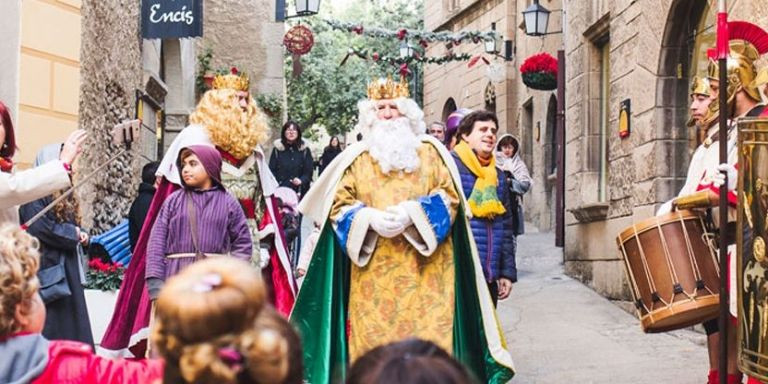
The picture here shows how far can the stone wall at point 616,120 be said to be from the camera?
10.4m

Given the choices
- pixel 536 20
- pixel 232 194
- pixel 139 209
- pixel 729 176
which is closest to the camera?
pixel 729 176

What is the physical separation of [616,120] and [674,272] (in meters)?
6.18

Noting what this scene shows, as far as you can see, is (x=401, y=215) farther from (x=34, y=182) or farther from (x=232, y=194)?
(x=34, y=182)

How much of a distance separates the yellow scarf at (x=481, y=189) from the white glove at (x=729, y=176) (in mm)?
1815

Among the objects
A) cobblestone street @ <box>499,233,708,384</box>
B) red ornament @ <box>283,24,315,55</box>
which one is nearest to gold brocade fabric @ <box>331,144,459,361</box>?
cobblestone street @ <box>499,233,708,384</box>

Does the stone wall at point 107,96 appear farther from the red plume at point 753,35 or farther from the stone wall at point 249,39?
the stone wall at point 249,39

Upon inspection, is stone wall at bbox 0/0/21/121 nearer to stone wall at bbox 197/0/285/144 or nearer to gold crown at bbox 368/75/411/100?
gold crown at bbox 368/75/411/100

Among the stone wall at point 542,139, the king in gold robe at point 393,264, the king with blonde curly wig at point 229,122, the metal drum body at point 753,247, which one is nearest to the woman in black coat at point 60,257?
the king with blonde curly wig at point 229,122

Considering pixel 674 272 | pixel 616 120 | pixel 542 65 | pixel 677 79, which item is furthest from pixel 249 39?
pixel 674 272

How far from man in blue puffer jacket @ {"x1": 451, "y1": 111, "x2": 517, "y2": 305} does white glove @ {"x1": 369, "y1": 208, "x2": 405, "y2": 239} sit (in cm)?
101

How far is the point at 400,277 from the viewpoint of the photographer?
6410 millimetres

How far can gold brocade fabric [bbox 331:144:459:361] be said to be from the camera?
6.41 metres

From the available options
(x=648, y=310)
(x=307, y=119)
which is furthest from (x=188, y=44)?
(x=307, y=119)

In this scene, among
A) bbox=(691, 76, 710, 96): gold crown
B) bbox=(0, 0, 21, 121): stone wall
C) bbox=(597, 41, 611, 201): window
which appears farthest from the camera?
bbox=(597, 41, 611, 201): window
